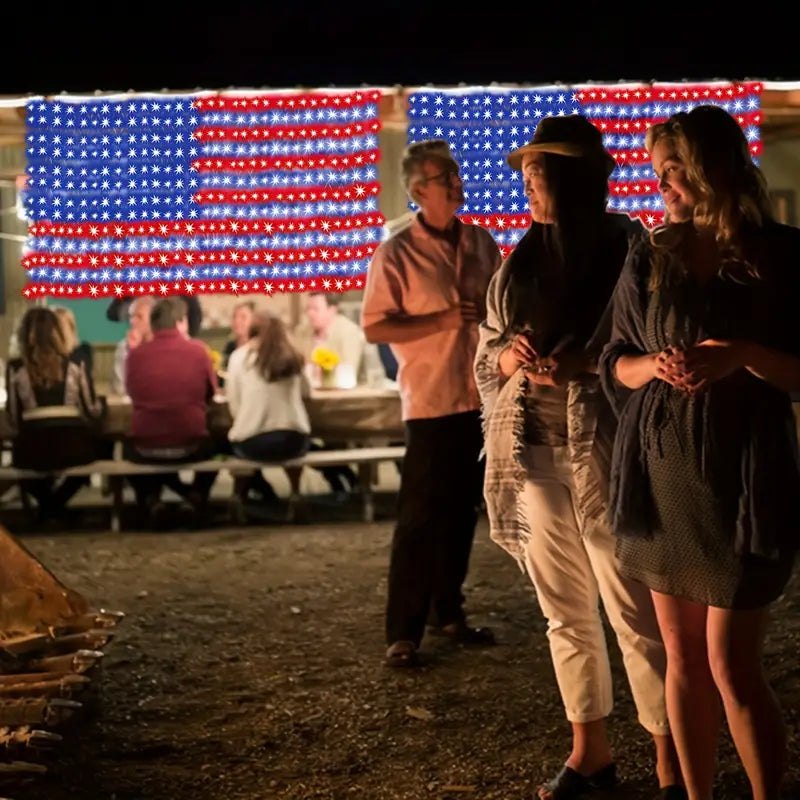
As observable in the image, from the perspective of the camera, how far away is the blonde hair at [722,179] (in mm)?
2881

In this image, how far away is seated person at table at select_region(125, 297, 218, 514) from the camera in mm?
8852

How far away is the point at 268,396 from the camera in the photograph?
28.6 feet

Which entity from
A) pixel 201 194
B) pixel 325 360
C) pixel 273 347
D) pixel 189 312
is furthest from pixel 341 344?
pixel 201 194

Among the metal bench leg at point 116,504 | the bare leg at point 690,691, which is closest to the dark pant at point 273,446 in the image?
the metal bench leg at point 116,504

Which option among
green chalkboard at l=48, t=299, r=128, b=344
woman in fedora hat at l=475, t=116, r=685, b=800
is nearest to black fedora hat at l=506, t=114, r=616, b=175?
woman in fedora hat at l=475, t=116, r=685, b=800

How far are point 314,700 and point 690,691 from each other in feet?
6.63

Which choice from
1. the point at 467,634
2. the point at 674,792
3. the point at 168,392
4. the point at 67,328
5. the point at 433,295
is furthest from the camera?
the point at 67,328

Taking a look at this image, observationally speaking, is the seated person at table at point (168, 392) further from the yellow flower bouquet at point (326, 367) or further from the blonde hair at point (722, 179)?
the blonde hair at point (722, 179)

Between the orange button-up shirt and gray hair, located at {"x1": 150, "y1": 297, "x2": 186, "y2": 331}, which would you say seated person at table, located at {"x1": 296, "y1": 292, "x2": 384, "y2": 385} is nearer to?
gray hair, located at {"x1": 150, "y1": 297, "x2": 186, "y2": 331}

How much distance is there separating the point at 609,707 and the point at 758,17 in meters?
6.24

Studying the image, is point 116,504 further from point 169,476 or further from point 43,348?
point 43,348

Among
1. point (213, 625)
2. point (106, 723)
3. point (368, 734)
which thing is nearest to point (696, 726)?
point (368, 734)

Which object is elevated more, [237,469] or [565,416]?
[565,416]

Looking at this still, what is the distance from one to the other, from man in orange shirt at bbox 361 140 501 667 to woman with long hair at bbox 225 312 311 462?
3.71 m
